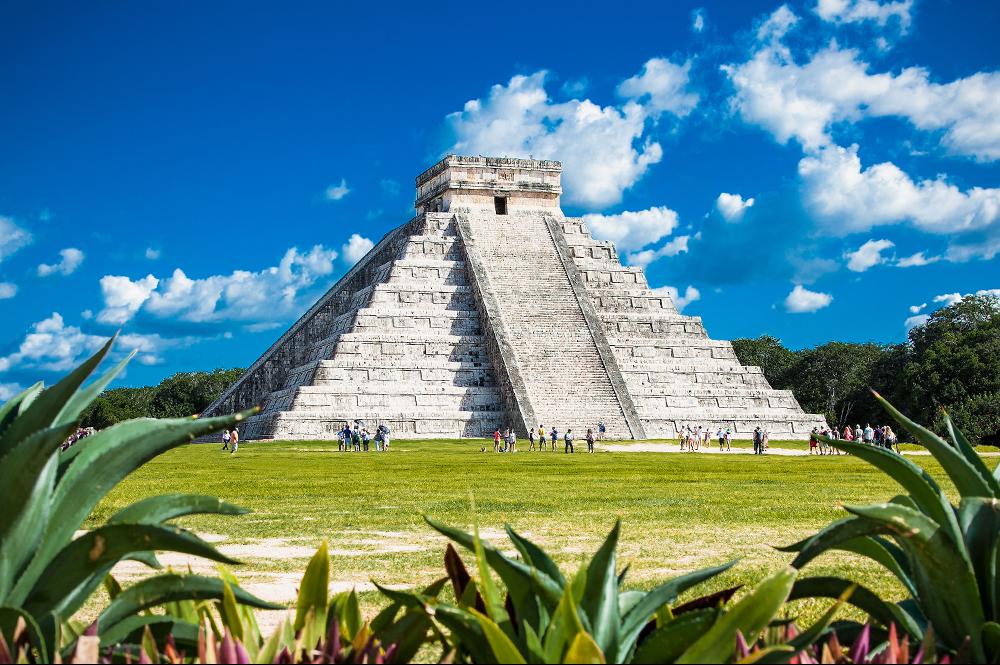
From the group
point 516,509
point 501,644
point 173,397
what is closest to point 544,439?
point 516,509

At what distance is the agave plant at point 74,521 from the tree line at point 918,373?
4339 cm

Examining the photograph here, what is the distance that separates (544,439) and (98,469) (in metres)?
30.7

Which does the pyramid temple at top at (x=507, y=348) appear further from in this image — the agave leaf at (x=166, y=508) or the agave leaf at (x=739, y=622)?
the agave leaf at (x=739, y=622)

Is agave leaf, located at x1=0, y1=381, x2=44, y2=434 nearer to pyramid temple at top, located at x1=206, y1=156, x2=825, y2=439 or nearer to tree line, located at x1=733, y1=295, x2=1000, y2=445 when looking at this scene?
pyramid temple at top, located at x1=206, y1=156, x2=825, y2=439

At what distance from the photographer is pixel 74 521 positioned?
8.48ft

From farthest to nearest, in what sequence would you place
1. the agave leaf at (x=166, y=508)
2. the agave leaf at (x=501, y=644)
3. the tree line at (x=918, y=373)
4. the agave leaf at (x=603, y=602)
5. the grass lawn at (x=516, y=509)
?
1. the tree line at (x=918, y=373)
2. the grass lawn at (x=516, y=509)
3. the agave leaf at (x=166, y=508)
4. the agave leaf at (x=603, y=602)
5. the agave leaf at (x=501, y=644)

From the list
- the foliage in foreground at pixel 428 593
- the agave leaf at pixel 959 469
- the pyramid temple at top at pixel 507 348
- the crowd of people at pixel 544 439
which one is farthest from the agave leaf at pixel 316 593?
the pyramid temple at top at pixel 507 348

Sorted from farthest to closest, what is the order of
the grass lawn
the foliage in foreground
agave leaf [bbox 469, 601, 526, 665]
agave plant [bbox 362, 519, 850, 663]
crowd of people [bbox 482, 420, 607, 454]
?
crowd of people [bbox 482, 420, 607, 454] < the grass lawn < the foliage in foreground < agave plant [bbox 362, 519, 850, 663] < agave leaf [bbox 469, 601, 526, 665]

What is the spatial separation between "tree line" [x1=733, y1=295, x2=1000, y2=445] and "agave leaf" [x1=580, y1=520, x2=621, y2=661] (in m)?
43.2

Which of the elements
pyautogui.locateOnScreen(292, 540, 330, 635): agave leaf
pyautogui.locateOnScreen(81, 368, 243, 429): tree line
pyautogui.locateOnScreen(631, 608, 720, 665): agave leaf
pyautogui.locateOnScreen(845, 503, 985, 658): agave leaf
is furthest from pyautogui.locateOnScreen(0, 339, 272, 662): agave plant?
pyautogui.locateOnScreen(81, 368, 243, 429): tree line

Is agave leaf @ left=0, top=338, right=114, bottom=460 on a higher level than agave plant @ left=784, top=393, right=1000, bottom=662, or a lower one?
higher

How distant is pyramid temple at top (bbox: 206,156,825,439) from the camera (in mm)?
34219

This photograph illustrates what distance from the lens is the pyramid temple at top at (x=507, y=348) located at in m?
34.2

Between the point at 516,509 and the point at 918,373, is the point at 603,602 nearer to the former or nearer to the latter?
the point at 516,509
